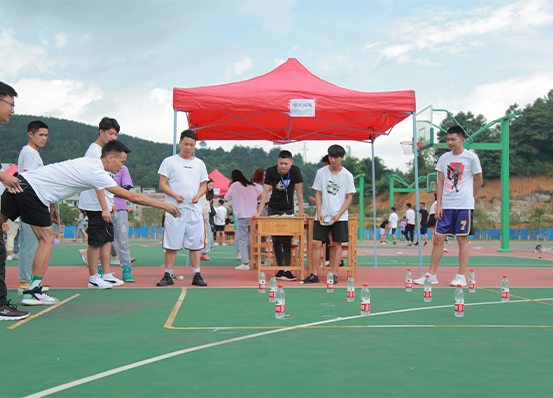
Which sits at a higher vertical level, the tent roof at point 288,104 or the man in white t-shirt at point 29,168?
the tent roof at point 288,104

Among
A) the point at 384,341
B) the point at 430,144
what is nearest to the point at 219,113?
the point at 384,341

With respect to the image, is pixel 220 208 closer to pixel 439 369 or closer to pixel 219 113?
pixel 219 113

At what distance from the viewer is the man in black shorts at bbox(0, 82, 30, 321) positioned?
447 centimetres

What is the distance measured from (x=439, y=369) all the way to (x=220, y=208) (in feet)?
59.9

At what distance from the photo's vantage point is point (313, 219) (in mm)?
8477

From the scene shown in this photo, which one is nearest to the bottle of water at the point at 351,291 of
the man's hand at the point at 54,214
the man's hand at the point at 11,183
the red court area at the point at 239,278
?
the red court area at the point at 239,278

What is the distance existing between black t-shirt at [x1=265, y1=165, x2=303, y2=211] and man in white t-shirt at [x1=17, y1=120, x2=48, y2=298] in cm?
377

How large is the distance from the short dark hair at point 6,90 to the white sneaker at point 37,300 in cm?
219

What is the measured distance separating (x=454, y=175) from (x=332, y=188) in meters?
1.91

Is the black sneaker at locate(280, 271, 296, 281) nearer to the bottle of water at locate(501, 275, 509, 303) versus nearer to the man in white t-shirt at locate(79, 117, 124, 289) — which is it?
the man in white t-shirt at locate(79, 117, 124, 289)

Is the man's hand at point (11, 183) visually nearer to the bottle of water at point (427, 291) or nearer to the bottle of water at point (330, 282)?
the bottle of water at point (330, 282)

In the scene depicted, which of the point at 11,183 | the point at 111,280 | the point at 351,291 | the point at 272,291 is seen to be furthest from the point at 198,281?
the point at 11,183

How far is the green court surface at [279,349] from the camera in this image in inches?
105

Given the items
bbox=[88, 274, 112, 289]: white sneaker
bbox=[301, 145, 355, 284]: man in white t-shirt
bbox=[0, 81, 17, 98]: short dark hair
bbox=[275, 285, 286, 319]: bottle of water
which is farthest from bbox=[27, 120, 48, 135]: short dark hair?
bbox=[301, 145, 355, 284]: man in white t-shirt
